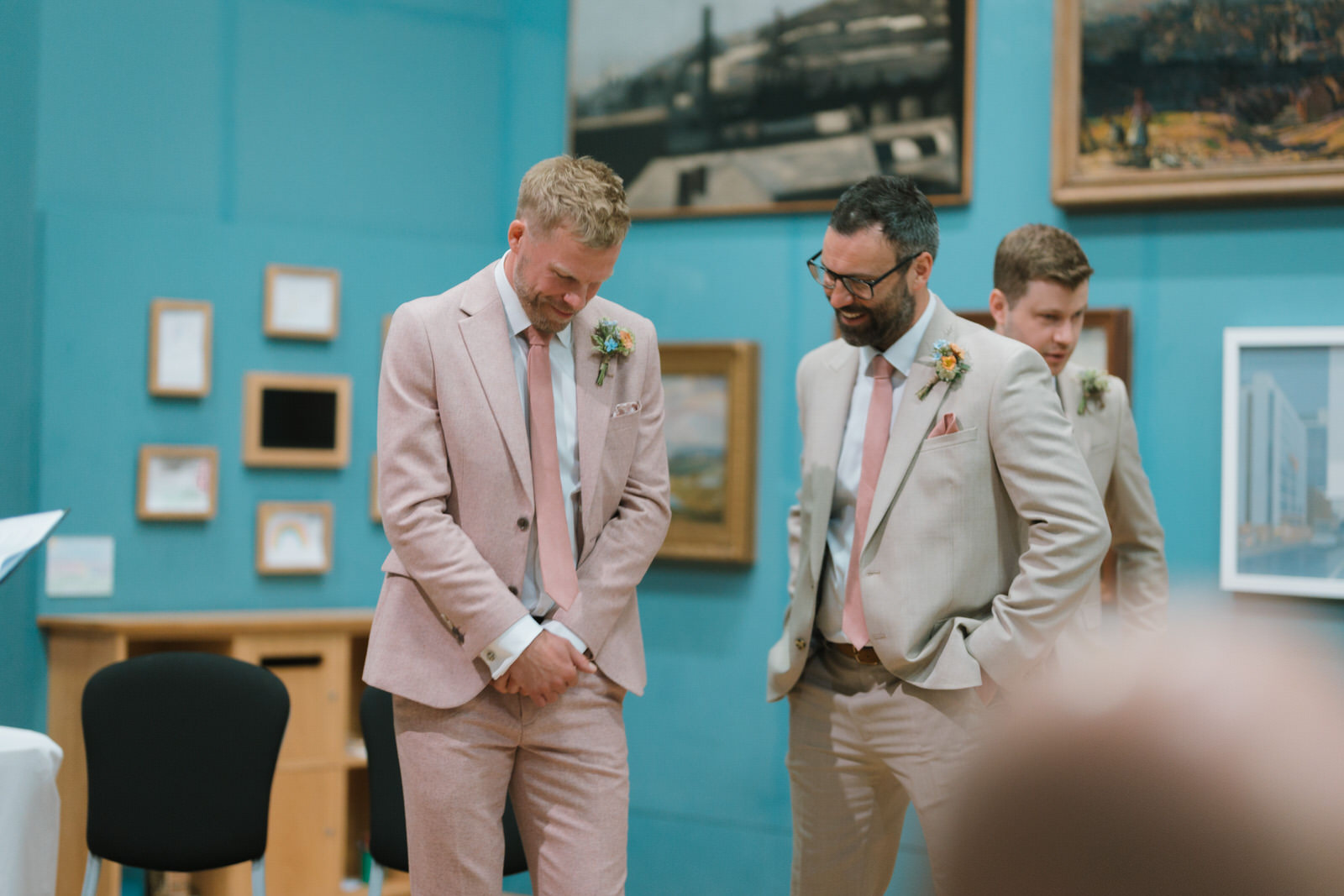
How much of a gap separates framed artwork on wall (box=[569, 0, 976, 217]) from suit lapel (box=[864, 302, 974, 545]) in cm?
166

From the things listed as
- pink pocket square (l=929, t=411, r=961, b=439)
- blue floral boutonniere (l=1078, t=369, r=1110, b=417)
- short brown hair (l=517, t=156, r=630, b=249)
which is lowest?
pink pocket square (l=929, t=411, r=961, b=439)

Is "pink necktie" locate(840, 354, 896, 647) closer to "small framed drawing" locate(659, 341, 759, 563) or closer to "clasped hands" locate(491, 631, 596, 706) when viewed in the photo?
"clasped hands" locate(491, 631, 596, 706)

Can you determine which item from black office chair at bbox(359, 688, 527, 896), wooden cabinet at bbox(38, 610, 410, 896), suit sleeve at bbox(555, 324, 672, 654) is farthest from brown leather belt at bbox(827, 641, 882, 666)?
wooden cabinet at bbox(38, 610, 410, 896)

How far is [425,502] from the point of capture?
7.32 ft

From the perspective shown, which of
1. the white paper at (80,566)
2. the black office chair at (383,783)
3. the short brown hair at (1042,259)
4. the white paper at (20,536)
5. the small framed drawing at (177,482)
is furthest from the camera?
the small framed drawing at (177,482)

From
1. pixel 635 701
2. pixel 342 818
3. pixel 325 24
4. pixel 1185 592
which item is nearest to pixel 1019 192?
pixel 635 701

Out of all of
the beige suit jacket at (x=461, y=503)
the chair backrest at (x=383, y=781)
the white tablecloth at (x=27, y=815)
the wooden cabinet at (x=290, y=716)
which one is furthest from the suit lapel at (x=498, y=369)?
the wooden cabinet at (x=290, y=716)

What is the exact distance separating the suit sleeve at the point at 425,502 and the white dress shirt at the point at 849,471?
0.68 meters

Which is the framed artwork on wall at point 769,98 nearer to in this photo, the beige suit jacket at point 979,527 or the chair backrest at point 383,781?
the beige suit jacket at point 979,527

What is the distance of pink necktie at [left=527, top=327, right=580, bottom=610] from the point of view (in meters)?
2.27

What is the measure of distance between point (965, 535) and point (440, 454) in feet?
3.44

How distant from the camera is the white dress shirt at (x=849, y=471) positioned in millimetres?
2488

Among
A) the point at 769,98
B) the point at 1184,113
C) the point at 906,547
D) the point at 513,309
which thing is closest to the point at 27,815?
the point at 513,309

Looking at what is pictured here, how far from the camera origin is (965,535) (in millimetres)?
2369
